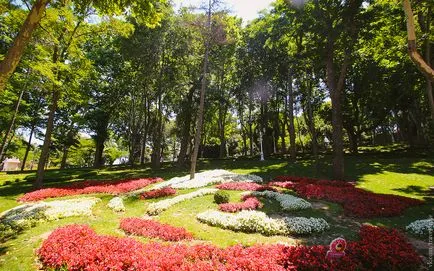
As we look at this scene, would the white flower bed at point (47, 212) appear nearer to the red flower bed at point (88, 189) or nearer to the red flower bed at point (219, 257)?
the red flower bed at point (88, 189)

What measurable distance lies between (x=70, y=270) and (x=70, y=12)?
22.1 m

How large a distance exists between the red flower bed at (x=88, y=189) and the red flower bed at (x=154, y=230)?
1072 centimetres

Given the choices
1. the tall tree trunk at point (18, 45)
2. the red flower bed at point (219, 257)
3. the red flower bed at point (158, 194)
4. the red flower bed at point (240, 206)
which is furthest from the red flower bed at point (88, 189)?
the tall tree trunk at point (18, 45)

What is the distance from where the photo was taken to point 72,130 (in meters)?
53.7

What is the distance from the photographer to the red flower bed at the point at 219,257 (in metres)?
8.85

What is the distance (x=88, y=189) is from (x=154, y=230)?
44.4ft

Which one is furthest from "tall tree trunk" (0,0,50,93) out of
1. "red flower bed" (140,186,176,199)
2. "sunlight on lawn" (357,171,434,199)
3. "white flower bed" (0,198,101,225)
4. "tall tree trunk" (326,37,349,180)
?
"tall tree trunk" (326,37,349,180)

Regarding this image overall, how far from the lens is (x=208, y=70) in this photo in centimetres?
4159

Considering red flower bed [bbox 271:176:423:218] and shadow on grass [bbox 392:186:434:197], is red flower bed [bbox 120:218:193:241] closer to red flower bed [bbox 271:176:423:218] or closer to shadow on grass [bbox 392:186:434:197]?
red flower bed [bbox 271:176:423:218]

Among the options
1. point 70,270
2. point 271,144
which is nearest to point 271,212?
point 70,270

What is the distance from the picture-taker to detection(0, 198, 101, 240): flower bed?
14648 millimetres

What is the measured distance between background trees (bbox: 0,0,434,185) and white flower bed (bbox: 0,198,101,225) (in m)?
10.1

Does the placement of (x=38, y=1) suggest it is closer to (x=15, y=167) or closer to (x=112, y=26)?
(x=112, y=26)

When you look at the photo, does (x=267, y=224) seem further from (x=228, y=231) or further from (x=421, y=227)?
(x=421, y=227)
